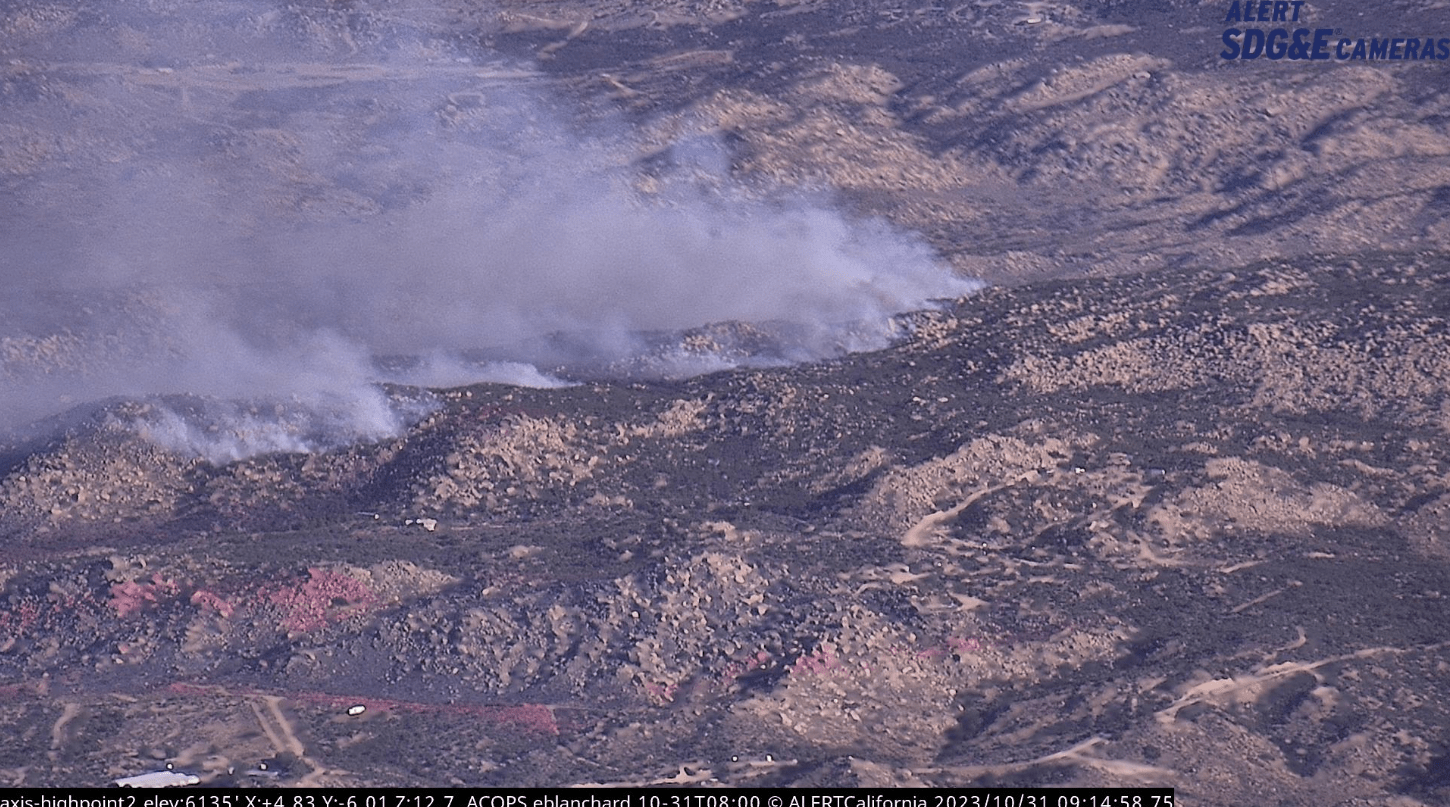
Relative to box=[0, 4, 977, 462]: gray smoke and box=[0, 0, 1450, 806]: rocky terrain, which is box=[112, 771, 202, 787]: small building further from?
box=[0, 4, 977, 462]: gray smoke

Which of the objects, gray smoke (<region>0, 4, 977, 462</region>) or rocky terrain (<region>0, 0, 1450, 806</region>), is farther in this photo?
gray smoke (<region>0, 4, 977, 462</region>)

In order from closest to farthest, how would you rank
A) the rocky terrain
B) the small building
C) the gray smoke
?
the small building < the rocky terrain < the gray smoke

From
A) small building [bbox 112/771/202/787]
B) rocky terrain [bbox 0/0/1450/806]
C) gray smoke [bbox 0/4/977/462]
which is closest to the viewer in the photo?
small building [bbox 112/771/202/787]

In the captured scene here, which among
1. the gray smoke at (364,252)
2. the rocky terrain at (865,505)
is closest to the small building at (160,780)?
the rocky terrain at (865,505)

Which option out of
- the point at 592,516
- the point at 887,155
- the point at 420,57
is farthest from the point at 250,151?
the point at 592,516

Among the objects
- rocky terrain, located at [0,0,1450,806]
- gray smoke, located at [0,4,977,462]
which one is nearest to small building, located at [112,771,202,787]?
rocky terrain, located at [0,0,1450,806]

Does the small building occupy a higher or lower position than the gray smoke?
lower

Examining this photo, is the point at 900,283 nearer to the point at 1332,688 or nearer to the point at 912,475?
the point at 912,475
